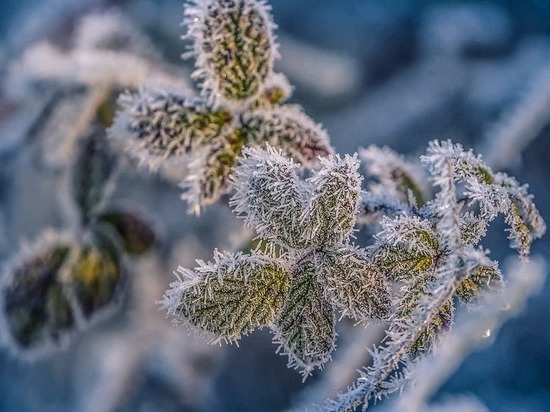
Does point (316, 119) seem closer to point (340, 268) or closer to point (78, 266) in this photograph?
point (78, 266)

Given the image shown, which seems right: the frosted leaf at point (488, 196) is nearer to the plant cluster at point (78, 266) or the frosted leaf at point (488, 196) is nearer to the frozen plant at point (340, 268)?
the frozen plant at point (340, 268)

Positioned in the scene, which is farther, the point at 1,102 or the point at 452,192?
the point at 1,102

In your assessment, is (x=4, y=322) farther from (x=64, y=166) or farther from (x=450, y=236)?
(x=450, y=236)

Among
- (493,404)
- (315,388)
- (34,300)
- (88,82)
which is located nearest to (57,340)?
(34,300)

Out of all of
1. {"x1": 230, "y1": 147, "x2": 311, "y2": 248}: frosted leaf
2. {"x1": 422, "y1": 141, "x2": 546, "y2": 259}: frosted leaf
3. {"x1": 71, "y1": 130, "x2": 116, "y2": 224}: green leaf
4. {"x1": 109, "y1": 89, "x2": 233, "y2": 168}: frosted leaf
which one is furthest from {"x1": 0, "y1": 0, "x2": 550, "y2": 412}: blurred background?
{"x1": 230, "y1": 147, "x2": 311, "y2": 248}: frosted leaf

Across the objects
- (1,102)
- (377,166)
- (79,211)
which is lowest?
(79,211)

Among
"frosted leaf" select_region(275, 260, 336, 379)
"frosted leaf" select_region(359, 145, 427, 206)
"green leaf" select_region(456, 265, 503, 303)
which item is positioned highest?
"frosted leaf" select_region(359, 145, 427, 206)

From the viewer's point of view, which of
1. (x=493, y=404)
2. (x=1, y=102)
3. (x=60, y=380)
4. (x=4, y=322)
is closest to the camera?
(x=4, y=322)

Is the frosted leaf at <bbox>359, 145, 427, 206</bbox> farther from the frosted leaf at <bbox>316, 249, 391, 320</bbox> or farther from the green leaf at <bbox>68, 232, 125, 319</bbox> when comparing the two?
the green leaf at <bbox>68, 232, 125, 319</bbox>
